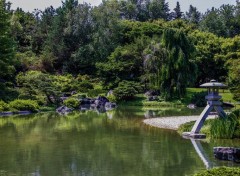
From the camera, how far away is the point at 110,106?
41.0 meters

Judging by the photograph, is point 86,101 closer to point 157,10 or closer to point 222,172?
point 222,172

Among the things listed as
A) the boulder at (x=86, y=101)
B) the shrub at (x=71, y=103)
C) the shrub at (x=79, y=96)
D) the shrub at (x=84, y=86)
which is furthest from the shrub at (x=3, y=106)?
the shrub at (x=84, y=86)

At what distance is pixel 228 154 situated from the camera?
13.6 metres

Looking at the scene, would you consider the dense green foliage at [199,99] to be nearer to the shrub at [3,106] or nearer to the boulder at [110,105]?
the boulder at [110,105]

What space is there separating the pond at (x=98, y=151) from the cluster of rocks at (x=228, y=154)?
0.78 feet

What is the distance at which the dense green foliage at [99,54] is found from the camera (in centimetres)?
3988

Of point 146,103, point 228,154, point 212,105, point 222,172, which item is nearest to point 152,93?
point 146,103

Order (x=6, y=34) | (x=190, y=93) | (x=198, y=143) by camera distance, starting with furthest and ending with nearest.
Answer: (x=190, y=93) < (x=6, y=34) < (x=198, y=143)

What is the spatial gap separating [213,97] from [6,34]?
25197 millimetres

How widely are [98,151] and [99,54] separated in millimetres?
37215

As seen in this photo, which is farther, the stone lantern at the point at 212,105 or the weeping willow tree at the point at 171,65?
the weeping willow tree at the point at 171,65

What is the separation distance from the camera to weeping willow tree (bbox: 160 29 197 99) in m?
42.1

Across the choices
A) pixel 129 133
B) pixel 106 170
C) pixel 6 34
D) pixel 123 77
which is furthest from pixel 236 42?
pixel 106 170

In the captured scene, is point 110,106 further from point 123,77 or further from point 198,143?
point 198,143
